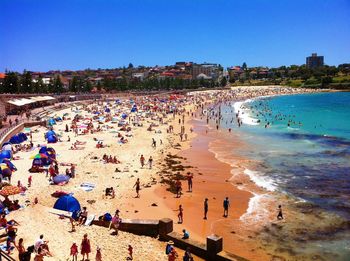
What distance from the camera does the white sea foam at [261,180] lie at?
20.8 meters

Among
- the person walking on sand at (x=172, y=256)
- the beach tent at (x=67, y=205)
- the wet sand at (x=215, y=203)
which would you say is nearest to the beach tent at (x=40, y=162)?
the wet sand at (x=215, y=203)

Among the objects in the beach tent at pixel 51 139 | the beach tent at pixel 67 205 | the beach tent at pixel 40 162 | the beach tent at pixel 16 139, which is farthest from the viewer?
the beach tent at pixel 51 139

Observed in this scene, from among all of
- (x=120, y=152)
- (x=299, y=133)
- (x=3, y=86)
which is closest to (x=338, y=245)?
(x=120, y=152)

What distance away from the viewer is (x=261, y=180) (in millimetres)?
A: 22219

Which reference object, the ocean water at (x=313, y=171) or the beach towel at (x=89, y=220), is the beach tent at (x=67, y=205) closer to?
the beach towel at (x=89, y=220)

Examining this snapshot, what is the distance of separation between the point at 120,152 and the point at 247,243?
56.4ft

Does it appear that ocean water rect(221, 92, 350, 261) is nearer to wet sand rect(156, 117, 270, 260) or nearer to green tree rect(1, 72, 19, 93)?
wet sand rect(156, 117, 270, 260)

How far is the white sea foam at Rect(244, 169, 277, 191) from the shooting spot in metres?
20.8

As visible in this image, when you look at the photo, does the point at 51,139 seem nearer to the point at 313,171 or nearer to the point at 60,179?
the point at 60,179

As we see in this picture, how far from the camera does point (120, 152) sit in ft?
96.2

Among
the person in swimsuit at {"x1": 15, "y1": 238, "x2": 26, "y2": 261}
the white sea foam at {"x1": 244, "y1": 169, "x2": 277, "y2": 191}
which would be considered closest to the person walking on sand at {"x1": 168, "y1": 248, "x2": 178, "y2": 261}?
the person in swimsuit at {"x1": 15, "y1": 238, "x2": 26, "y2": 261}

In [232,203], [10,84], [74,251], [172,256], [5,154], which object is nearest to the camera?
[74,251]

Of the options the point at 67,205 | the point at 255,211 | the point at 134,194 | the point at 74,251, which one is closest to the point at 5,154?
the point at 134,194

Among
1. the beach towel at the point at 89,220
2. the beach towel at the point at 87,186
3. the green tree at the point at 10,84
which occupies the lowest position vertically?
the beach towel at the point at 87,186
